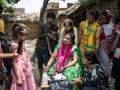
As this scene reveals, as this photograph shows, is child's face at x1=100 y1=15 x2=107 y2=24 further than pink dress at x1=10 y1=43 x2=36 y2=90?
Yes

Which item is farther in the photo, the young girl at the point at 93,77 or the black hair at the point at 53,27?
the black hair at the point at 53,27

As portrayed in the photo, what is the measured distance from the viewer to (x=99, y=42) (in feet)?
26.5

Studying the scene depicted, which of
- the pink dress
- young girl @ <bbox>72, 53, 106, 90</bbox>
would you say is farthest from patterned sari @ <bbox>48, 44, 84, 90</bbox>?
the pink dress

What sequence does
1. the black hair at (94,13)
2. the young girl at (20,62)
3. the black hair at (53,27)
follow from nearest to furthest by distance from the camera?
1. the young girl at (20,62)
2. the black hair at (94,13)
3. the black hair at (53,27)

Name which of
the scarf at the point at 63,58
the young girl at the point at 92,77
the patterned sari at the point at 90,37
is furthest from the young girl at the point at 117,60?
the scarf at the point at 63,58

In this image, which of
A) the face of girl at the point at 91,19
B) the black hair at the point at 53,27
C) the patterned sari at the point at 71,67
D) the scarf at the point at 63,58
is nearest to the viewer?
the patterned sari at the point at 71,67

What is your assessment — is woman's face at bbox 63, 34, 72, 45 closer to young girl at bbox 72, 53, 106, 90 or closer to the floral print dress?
young girl at bbox 72, 53, 106, 90

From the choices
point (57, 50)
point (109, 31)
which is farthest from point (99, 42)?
point (57, 50)

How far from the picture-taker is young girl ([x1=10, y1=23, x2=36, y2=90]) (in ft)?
21.2

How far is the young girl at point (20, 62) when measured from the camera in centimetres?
648

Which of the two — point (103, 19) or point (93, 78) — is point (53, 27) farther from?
point (93, 78)

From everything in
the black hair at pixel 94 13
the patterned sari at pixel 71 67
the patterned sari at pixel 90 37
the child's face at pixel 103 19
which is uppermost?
the black hair at pixel 94 13

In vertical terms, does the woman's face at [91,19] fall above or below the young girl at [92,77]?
above

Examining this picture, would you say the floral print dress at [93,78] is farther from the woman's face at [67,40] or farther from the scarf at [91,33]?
the scarf at [91,33]
